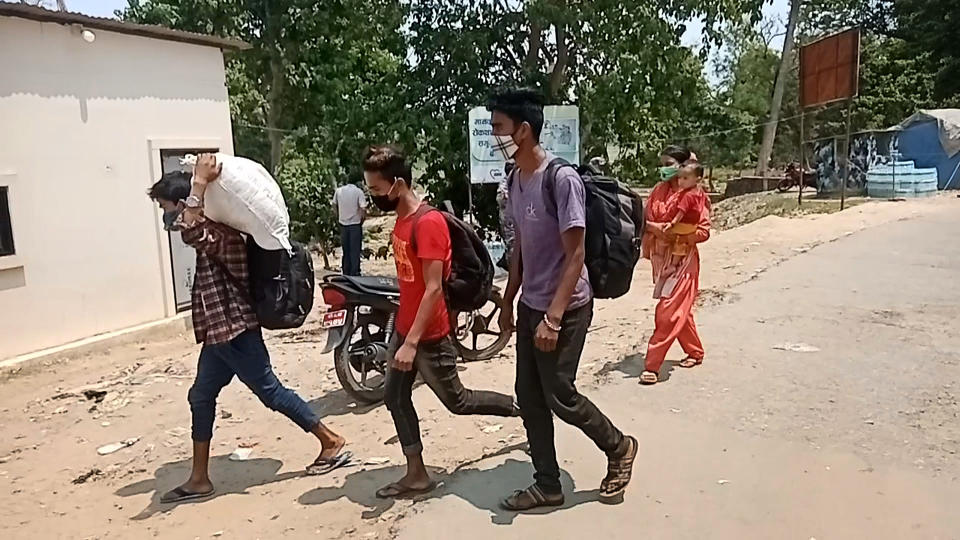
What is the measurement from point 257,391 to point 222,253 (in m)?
0.72

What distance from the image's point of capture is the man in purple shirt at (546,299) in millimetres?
3428

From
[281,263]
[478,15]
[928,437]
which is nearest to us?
[281,263]

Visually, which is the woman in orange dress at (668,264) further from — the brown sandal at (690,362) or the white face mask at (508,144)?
the white face mask at (508,144)

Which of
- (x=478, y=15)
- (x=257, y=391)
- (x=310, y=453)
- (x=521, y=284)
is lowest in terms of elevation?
(x=310, y=453)

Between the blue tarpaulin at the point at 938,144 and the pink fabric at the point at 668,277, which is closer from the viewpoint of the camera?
the pink fabric at the point at 668,277

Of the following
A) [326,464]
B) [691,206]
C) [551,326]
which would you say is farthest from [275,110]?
[551,326]

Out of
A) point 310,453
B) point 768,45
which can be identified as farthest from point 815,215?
point 768,45

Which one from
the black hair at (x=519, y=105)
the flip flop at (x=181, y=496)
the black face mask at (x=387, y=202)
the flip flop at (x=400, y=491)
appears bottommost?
the flip flop at (x=181, y=496)

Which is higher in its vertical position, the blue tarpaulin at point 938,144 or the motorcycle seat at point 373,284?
the blue tarpaulin at point 938,144

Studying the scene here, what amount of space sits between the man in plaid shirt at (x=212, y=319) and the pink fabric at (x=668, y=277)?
2.46 meters

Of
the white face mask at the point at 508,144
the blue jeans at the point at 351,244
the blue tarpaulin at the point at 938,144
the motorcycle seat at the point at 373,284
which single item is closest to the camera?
the white face mask at the point at 508,144

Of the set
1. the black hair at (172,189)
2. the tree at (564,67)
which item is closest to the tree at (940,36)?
the tree at (564,67)

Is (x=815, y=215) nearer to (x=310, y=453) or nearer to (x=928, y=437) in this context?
(x=928, y=437)

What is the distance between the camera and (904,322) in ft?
23.5
